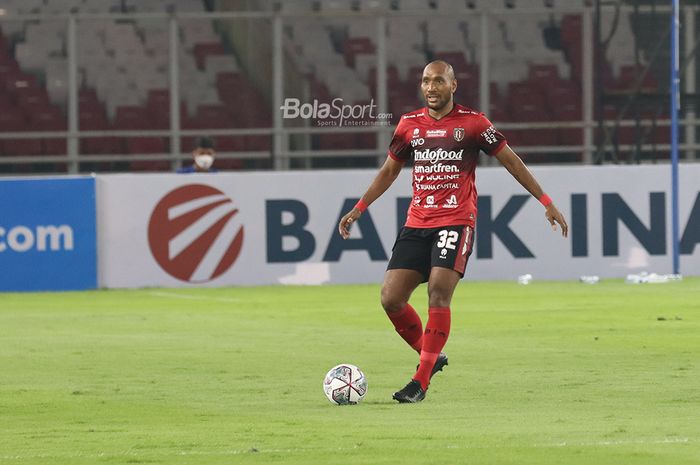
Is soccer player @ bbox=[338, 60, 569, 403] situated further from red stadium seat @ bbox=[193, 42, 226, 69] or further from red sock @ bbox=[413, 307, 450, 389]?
red stadium seat @ bbox=[193, 42, 226, 69]

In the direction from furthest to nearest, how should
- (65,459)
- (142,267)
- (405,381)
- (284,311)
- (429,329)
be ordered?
1. (142,267)
2. (284,311)
3. (405,381)
4. (429,329)
5. (65,459)

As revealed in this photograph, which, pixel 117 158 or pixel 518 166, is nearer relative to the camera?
pixel 518 166

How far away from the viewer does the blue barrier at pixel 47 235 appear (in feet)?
71.1

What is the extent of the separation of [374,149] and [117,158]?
461 centimetres

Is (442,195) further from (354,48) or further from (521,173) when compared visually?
(354,48)

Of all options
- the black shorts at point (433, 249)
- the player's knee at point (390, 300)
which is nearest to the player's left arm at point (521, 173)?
the black shorts at point (433, 249)

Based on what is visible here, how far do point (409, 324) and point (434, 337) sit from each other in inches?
25.8

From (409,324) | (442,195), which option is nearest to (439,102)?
(442,195)

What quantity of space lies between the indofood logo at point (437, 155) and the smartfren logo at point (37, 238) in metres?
11.8

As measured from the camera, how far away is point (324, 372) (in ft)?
39.8

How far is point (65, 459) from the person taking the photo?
786 centimetres

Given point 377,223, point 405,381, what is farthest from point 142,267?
point 405,381

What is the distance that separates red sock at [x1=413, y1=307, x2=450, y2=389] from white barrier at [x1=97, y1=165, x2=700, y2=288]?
11837 mm

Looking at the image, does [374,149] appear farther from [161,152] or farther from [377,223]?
[377,223]
